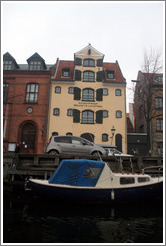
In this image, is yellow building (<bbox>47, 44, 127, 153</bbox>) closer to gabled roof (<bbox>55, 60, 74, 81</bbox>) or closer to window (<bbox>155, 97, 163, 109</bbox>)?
gabled roof (<bbox>55, 60, 74, 81</bbox>)

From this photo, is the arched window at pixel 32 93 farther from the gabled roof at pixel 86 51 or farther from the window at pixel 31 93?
the gabled roof at pixel 86 51

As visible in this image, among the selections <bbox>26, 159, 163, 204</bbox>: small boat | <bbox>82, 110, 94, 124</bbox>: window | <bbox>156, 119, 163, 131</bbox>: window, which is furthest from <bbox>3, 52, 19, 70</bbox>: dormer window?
<bbox>156, 119, 163, 131</bbox>: window

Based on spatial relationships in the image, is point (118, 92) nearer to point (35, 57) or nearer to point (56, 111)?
point (56, 111)

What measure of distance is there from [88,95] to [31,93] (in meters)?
8.51

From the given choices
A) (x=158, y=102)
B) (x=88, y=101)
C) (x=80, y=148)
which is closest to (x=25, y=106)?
(x=88, y=101)

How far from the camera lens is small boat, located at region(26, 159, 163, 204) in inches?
420

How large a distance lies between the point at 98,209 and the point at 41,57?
83.3ft

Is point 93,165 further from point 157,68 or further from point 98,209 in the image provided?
point 157,68

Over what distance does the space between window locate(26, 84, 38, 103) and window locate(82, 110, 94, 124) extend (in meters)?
7.59

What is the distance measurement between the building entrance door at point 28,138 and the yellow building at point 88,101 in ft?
8.14

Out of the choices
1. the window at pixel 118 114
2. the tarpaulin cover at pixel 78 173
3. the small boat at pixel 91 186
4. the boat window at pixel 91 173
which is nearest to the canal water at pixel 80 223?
the small boat at pixel 91 186

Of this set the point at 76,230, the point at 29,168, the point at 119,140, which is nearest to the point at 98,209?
the point at 76,230

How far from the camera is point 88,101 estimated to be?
88.7 feet

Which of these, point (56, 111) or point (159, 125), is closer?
point (56, 111)
